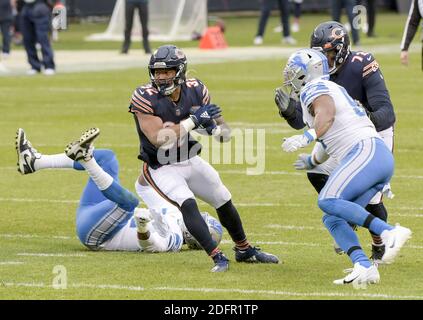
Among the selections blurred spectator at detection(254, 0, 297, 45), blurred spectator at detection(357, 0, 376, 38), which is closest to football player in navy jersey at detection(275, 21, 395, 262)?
blurred spectator at detection(254, 0, 297, 45)

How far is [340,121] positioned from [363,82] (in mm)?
870

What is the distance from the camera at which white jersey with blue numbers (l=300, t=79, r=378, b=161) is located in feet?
24.4

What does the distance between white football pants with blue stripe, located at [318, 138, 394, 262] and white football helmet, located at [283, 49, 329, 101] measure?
0.54 meters

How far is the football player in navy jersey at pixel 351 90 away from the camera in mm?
7980

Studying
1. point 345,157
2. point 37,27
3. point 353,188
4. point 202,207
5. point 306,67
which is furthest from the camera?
point 37,27

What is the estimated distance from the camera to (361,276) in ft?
23.4

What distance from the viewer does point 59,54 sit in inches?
1009

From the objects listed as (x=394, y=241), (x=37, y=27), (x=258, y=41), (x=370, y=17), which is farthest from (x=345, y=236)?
(x=370, y=17)

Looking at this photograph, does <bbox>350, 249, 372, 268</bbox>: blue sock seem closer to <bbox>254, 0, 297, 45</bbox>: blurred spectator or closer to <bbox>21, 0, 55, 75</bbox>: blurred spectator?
<bbox>21, 0, 55, 75</bbox>: blurred spectator

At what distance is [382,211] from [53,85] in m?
12.2

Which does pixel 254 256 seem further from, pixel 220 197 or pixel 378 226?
pixel 378 226

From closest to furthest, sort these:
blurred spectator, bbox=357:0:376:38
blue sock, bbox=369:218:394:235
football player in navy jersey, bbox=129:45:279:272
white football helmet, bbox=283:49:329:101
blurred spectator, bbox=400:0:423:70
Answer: blue sock, bbox=369:218:394:235
white football helmet, bbox=283:49:329:101
football player in navy jersey, bbox=129:45:279:272
blurred spectator, bbox=400:0:423:70
blurred spectator, bbox=357:0:376:38

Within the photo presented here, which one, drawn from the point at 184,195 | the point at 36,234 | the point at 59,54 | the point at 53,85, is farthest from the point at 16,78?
the point at 184,195
